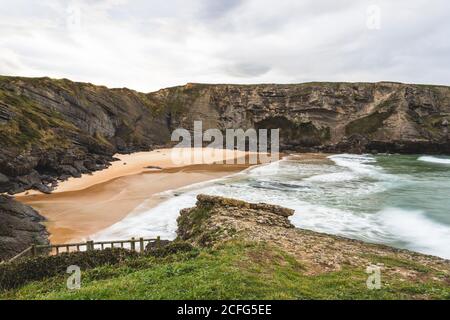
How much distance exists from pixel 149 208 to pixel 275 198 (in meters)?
11.3

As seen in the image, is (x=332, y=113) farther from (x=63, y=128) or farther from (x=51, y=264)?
(x=51, y=264)

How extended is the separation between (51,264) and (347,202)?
81.8 feet

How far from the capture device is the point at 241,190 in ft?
119

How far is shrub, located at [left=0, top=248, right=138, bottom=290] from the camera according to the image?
12.2 metres

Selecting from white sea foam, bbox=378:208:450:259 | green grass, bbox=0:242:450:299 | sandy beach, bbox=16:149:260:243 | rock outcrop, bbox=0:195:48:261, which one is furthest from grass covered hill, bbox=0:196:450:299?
sandy beach, bbox=16:149:260:243

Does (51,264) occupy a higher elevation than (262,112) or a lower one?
lower

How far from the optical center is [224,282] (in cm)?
1022

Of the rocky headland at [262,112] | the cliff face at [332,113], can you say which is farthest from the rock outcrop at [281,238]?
the cliff face at [332,113]

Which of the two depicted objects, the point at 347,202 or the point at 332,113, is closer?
the point at 347,202

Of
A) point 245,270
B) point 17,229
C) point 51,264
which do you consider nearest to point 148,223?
point 17,229

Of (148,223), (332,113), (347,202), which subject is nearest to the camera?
(148,223)

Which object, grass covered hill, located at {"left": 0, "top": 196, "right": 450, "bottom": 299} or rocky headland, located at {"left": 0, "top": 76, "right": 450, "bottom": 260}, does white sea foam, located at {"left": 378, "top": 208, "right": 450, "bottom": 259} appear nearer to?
grass covered hill, located at {"left": 0, "top": 196, "right": 450, "bottom": 299}

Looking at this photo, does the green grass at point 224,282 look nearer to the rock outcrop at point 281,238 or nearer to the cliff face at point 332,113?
the rock outcrop at point 281,238

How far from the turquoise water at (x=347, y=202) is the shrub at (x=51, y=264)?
817cm
